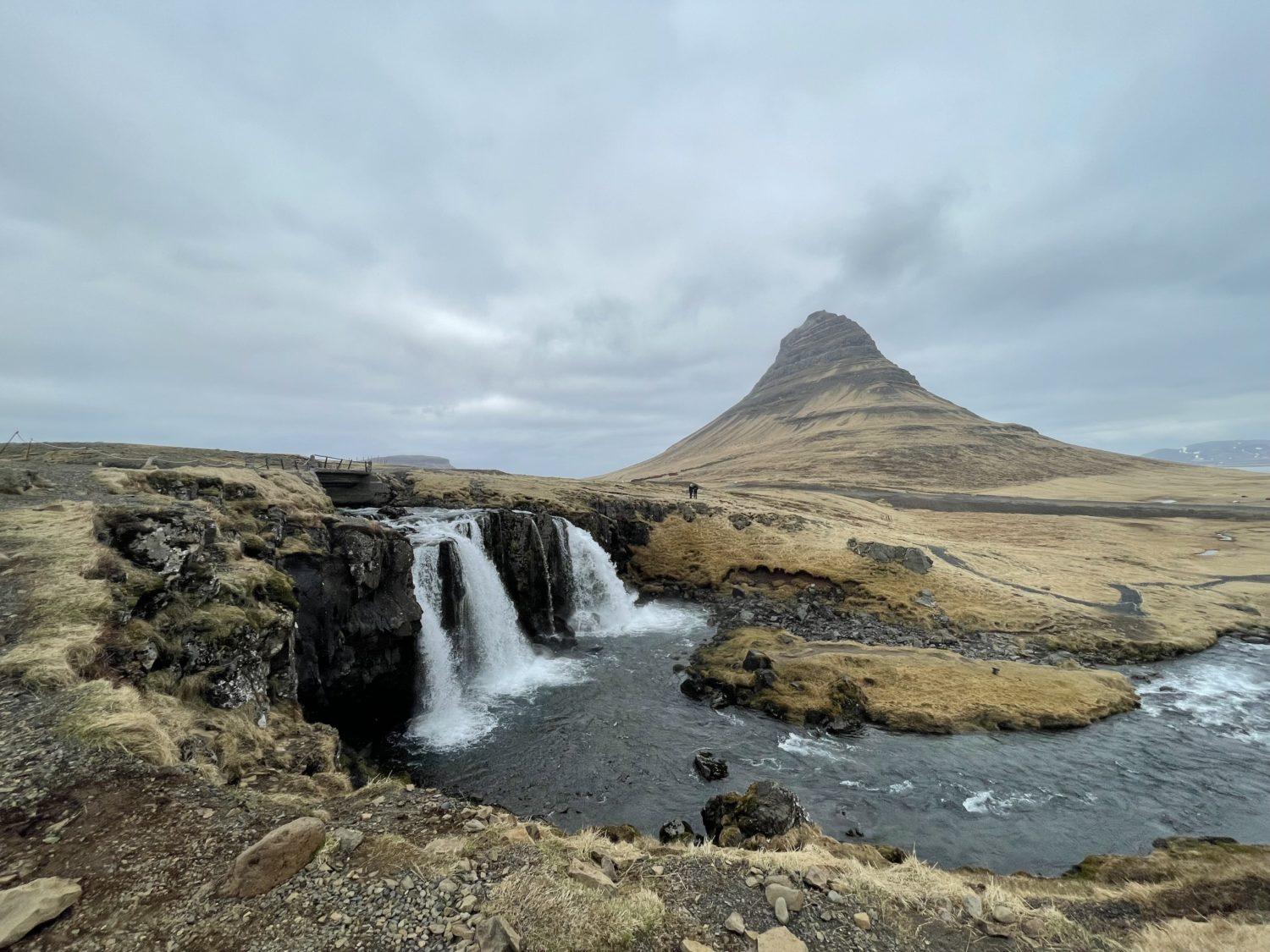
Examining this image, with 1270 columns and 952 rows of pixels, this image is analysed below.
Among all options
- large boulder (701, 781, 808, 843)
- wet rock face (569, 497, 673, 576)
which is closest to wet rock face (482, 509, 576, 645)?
wet rock face (569, 497, 673, 576)

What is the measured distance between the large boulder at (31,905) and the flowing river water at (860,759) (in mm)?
12892

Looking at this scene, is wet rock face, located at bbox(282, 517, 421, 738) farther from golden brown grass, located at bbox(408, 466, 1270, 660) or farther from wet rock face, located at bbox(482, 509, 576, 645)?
golden brown grass, located at bbox(408, 466, 1270, 660)

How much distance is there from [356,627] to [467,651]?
7.10 meters

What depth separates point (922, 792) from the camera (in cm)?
1764

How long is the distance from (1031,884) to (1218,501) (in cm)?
11691

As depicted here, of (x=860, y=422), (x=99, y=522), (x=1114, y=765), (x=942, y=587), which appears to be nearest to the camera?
(x=99, y=522)

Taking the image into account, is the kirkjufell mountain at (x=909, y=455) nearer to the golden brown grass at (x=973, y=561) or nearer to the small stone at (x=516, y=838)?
the golden brown grass at (x=973, y=561)

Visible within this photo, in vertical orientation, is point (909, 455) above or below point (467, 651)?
above

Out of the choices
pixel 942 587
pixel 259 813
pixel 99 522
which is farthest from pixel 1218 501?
pixel 99 522

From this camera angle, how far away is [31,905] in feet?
17.3


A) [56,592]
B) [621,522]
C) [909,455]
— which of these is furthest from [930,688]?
[909,455]

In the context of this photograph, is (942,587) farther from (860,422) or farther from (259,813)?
(860,422)

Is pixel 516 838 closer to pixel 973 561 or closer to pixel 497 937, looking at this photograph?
pixel 497 937

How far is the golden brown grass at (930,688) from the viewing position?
2211cm
